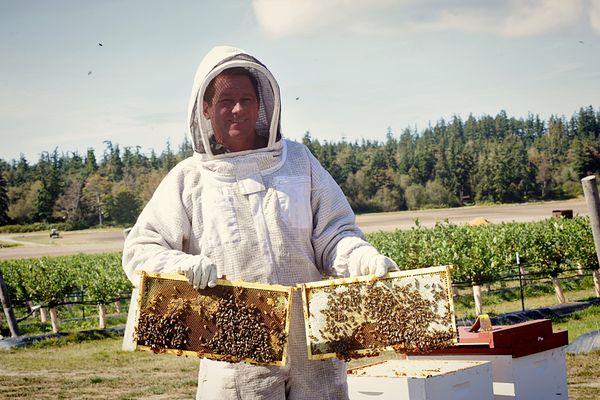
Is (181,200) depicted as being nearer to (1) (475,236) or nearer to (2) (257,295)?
(2) (257,295)

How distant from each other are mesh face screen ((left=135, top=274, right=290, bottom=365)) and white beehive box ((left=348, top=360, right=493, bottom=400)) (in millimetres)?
2056

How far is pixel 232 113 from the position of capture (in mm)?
3760

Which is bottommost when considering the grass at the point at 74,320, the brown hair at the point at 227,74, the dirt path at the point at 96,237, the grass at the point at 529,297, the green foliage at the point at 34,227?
the grass at the point at 529,297

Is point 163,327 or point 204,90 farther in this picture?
point 204,90

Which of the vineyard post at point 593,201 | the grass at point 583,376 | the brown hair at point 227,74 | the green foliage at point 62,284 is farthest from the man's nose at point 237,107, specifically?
the green foliage at point 62,284

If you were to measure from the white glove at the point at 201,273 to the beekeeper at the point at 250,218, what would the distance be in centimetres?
11

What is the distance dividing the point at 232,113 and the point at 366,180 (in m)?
96.7

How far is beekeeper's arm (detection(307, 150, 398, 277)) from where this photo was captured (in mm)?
3542

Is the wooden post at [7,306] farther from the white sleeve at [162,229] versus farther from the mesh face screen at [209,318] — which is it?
the mesh face screen at [209,318]

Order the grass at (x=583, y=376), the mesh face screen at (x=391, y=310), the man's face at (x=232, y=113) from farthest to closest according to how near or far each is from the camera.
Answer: the grass at (x=583, y=376) → the man's face at (x=232, y=113) → the mesh face screen at (x=391, y=310)

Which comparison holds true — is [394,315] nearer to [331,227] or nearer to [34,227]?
[331,227]

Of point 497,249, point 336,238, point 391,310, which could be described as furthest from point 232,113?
point 497,249

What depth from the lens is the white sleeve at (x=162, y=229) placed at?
3543mm

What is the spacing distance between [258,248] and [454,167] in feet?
328
